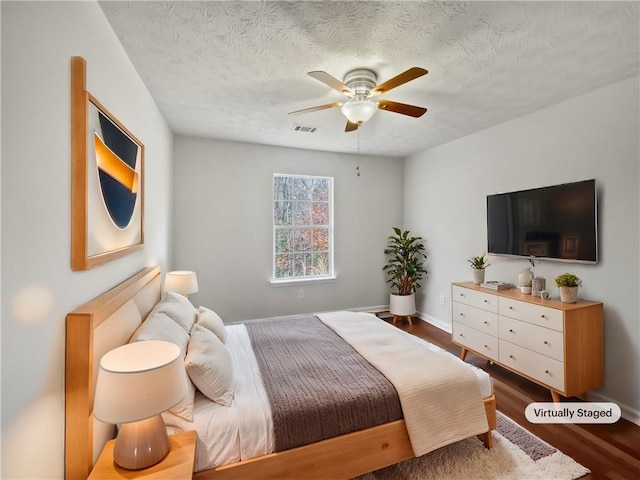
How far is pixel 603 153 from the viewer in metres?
2.57

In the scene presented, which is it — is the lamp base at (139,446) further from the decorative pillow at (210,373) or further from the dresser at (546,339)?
the dresser at (546,339)

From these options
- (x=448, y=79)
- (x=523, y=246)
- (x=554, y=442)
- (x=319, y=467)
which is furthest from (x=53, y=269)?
(x=523, y=246)

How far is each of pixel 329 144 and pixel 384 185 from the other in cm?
130

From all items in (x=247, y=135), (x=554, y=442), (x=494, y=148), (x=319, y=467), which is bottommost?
(x=554, y=442)

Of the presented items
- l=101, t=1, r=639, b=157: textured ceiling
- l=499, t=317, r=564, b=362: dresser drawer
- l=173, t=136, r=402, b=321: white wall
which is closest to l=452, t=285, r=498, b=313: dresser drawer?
l=499, t=317, r=564, b=362: dresser drawer

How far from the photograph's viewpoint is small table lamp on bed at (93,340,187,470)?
109 cm

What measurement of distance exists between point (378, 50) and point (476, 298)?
2515mm

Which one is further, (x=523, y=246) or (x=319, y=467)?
(x=523, y=246)

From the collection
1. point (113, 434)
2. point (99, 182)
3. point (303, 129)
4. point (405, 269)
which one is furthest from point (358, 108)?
point (405, 269)

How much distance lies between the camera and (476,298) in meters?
3.21

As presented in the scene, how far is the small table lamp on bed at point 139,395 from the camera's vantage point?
1.09 meters

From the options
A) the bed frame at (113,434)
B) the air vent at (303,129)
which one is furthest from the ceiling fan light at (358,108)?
the bed frame at (113,434)

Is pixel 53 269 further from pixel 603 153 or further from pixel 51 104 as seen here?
pixel 603 153

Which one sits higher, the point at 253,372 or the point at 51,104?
the point at 51,104
